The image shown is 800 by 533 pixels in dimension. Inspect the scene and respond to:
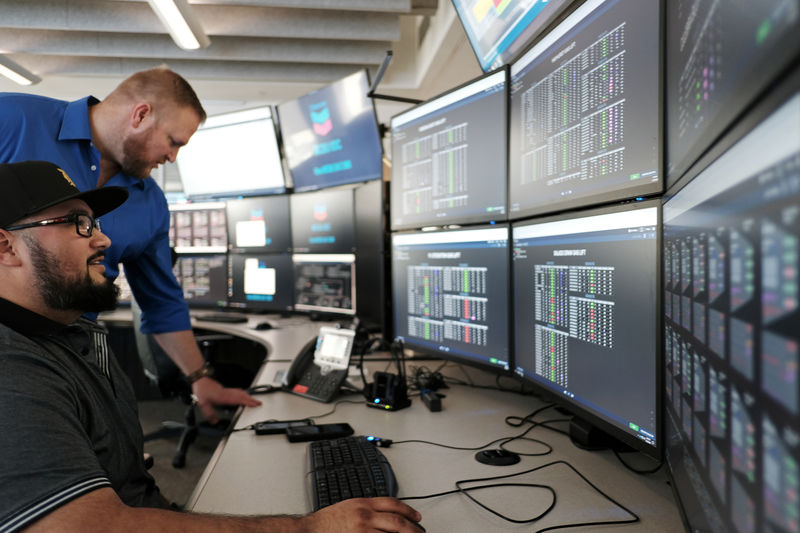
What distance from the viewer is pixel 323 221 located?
9.50 ft

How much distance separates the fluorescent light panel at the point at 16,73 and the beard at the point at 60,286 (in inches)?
156

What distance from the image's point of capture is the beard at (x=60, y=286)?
948mm

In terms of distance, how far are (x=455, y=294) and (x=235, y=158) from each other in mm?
2316

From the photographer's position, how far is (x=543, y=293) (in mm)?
1213

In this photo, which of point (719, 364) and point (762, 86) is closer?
point (762, 86)

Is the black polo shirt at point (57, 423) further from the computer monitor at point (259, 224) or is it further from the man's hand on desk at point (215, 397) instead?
the computer monitor at point (259, 224)

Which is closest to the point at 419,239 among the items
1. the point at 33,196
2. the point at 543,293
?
the point at 543,293

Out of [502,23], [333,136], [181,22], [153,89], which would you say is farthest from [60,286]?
[181,22]

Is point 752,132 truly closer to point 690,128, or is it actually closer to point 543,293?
point 690,128

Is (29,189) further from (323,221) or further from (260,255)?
(260,255)

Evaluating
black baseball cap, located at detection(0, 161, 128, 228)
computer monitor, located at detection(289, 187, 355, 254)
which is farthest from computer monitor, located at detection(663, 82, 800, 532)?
computer monitor, located at detection(289, 187, 355, 254)

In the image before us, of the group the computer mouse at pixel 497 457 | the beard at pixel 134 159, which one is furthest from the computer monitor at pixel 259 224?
the computer mouse at pixel 497 457

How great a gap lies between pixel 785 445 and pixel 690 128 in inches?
19.2

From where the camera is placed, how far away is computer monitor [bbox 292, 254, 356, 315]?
2785 mm
